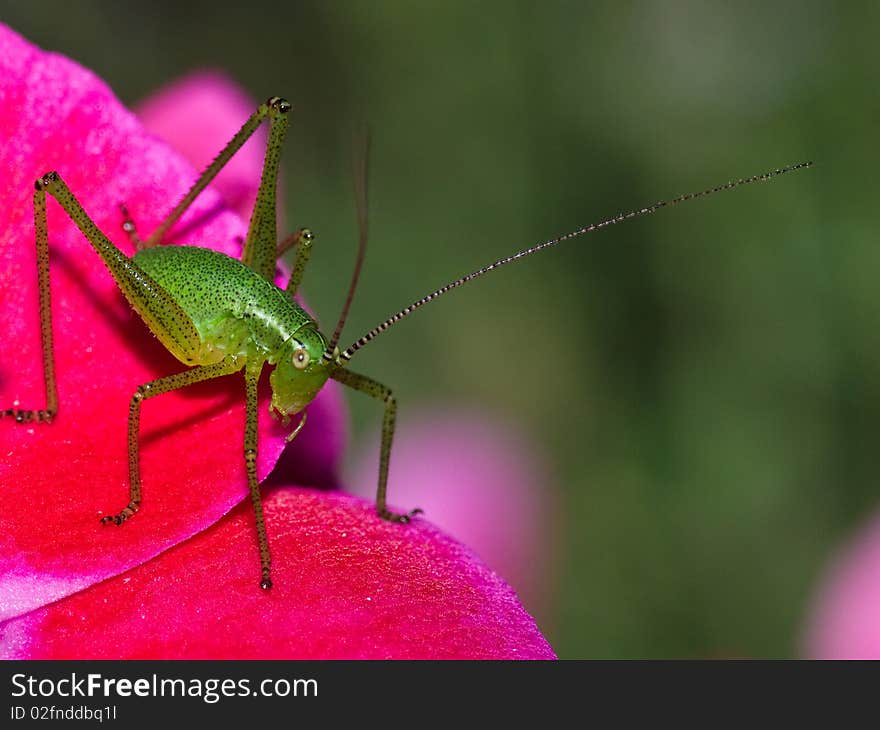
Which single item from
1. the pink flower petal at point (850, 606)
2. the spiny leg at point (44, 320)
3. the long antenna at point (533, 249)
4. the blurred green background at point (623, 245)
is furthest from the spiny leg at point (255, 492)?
the blurred green background at point (623, 245)

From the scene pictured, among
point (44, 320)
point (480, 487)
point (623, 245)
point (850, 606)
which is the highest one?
point (623, 245)

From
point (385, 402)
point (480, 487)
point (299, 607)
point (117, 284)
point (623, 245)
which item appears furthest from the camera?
point (623, 245)

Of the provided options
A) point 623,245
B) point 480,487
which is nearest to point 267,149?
point 480,487

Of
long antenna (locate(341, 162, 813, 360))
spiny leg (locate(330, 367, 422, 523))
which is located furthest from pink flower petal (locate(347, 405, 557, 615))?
long antenna (locate(341, 162, 813, 360))

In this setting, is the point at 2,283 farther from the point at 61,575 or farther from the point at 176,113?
the point at 176,113

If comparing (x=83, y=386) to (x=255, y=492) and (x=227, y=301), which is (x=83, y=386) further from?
(x=227, y=301)
